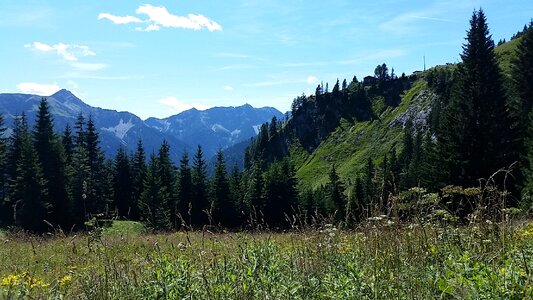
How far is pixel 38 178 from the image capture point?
4544cm

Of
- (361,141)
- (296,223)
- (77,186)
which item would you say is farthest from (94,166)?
(361,141)

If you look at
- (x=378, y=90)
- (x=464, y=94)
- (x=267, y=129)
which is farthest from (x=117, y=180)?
(x=378, y=90)

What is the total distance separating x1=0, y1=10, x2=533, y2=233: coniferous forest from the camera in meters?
6.30

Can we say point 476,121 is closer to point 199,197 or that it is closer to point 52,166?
point 199,197

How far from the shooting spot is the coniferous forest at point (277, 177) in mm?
6297

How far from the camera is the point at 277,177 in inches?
2506

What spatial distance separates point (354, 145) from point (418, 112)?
25.6m

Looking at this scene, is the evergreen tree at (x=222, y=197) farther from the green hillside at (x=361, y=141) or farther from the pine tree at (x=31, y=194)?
the green hillside at (x=361, y=141)

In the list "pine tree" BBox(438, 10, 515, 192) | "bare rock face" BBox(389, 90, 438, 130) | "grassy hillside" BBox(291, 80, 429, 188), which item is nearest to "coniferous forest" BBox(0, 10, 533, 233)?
"pine tree" BBox(438, 10, 515, 192)

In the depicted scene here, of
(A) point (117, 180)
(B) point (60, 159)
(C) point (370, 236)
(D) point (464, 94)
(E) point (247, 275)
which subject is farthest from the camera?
(A) point (117, 180)

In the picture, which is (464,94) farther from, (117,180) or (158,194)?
(117,180)

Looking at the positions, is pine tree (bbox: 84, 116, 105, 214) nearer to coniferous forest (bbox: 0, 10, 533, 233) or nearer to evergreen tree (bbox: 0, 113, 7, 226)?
coniferous forest (bbox: 0, 10, 533, 233)

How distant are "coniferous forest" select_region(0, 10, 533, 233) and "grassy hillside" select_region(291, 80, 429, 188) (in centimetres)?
2380

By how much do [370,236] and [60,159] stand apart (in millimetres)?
53902
